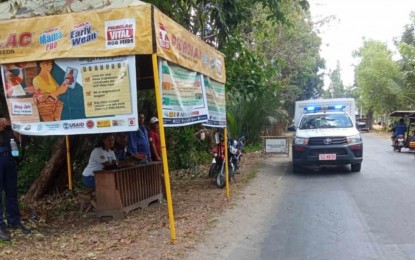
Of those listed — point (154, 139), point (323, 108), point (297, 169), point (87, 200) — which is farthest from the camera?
point (323, 108)

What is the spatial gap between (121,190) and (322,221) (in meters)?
3.33

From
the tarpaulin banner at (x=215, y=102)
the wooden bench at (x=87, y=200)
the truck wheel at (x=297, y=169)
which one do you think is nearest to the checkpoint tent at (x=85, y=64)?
the tarpaulin banner at (x=215, y=102)

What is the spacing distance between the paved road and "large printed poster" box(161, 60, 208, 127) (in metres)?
1.75

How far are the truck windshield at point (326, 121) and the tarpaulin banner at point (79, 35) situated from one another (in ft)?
28.9

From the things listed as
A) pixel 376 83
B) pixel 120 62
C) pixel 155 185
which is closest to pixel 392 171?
pixel 155 185

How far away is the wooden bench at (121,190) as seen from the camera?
299 inches

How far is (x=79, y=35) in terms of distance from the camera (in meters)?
5.86

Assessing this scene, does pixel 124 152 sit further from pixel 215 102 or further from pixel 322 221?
pixel 322 221

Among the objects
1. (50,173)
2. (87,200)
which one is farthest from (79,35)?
(50,173)

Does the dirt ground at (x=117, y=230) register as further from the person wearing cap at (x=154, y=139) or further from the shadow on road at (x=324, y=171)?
the shadow on road at (x=324, y=171)

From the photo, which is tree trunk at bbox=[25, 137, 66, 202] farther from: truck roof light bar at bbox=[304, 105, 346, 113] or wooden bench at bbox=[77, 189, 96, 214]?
truck roof light bar at bbox=[304, 105, 346, 113]

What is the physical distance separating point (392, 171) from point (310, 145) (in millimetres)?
2629

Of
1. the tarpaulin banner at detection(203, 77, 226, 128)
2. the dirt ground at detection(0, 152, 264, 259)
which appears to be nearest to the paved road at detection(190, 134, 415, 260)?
the dirt ground at detection(0, 152, 264, 259)

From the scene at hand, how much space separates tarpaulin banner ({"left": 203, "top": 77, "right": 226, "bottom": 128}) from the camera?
823cm
